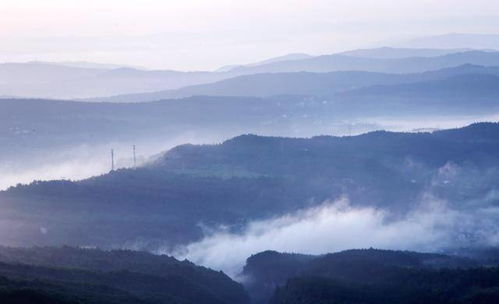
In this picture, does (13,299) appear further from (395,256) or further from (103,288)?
(395,256)

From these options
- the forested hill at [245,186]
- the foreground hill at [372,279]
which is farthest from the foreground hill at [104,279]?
the forested hill at [245,186]

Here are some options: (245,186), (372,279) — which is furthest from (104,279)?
(245,186)

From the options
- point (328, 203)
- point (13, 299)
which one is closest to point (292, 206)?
point (328, 203)

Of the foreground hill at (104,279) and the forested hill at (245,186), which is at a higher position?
the forested hill at (245,186)

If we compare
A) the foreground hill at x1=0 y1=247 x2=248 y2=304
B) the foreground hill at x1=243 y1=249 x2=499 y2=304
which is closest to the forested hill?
the foreground hill at x1=0 y1=247 x2=248 y2=304

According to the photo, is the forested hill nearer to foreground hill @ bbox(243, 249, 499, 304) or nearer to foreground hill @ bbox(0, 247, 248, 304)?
foreground hill @ bbox(0, 247, 248, 304)

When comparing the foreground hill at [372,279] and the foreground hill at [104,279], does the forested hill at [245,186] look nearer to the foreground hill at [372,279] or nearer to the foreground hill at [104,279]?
the foreground hill at [104,279]
